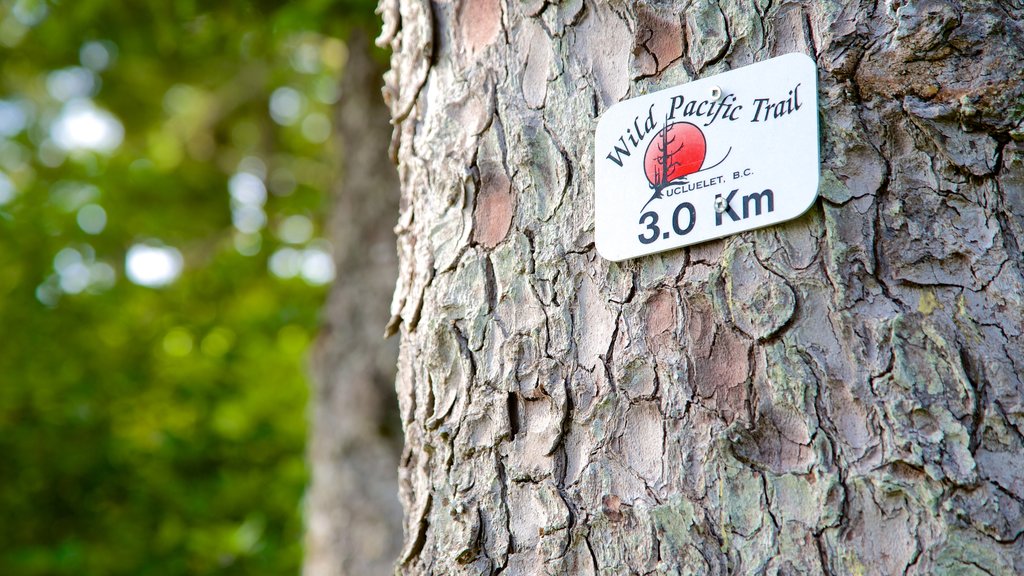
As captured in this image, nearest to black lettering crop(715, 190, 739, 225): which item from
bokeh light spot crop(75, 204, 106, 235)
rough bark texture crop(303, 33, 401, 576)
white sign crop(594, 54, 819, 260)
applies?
white sign crop(594, 54, 819, 260)

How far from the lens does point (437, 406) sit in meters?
1.35

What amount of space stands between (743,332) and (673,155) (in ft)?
0.86

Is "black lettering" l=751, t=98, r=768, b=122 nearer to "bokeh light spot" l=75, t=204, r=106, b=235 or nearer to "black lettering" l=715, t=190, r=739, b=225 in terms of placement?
"black lettering" l=715, t=190, r=739, b=225

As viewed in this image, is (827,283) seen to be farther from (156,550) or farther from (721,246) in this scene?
(156,550)

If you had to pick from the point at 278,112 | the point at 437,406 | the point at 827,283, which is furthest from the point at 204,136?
the point at 827,283

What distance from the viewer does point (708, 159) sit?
118cm

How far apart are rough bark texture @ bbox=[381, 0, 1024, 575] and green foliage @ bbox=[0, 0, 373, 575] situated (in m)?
2.39

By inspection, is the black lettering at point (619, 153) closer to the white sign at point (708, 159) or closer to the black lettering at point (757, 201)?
the white sign at point (708, 159)

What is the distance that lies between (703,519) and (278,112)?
6.31 m

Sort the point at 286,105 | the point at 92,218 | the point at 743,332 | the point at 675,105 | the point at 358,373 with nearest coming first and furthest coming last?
the point at 743,332 < the point at 675,105 < the point at 358,373 < the point at 92,218 < the point at 286,105

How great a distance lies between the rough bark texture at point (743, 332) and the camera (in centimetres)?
103

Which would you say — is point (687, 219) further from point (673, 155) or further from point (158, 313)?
point (158, 313)

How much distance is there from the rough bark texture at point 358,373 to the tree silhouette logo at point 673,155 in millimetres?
2225

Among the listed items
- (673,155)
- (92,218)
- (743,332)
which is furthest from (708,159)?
(92,218)
